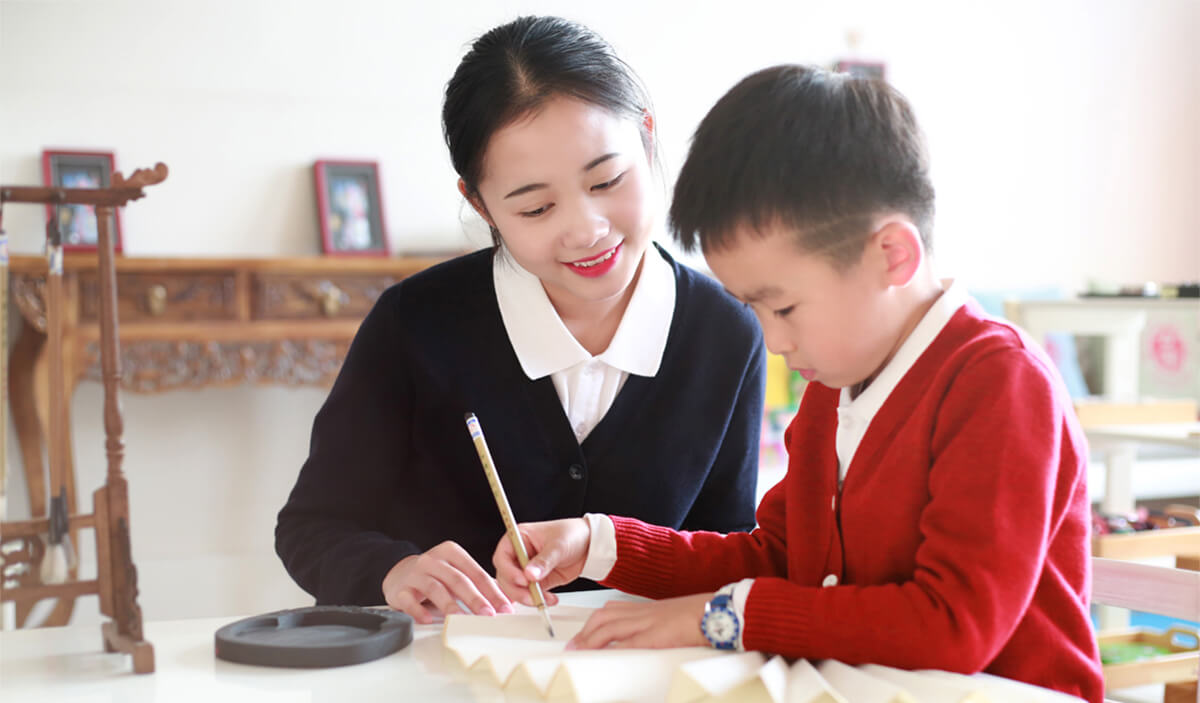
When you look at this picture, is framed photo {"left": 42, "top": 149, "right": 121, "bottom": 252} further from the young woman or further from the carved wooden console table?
the young woman

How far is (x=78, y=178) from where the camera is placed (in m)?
2.35

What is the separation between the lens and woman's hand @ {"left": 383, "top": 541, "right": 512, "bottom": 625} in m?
0.71

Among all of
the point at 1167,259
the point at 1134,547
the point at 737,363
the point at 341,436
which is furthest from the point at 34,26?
the point at 1167,259

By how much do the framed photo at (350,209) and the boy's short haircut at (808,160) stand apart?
2.06m

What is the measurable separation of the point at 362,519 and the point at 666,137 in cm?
212

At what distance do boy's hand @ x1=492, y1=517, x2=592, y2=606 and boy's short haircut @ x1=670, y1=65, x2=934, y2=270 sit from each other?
24 cm

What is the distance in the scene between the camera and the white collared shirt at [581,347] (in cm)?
99

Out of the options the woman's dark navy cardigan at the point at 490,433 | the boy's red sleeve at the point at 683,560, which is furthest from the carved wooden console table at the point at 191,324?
the boy's red sleeve at the point at 683,560

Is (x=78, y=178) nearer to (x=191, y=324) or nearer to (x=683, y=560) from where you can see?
(x=191, y=324)

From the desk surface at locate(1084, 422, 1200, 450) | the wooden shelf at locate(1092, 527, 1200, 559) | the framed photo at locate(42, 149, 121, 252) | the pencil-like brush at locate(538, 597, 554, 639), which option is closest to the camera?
the pencil-like brush at locate(538, 597, 554, 639)

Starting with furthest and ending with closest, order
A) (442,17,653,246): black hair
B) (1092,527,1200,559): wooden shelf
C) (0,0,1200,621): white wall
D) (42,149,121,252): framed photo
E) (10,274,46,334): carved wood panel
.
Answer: (0,0,1200,621): white wall, (42,149,121,252): framed photo, (10,274,46,334): carved wood panel, (1092,527,1200,559): wooden shelf, (442,17,653,246): black hair

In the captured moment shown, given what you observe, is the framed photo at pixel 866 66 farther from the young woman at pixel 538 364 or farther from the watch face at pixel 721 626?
the watch face at pixel 721 626

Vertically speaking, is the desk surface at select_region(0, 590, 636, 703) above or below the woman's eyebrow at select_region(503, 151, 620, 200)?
below

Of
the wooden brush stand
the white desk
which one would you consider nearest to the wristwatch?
the wooden brush stand
